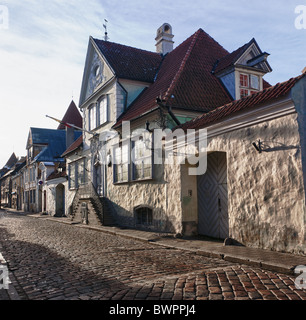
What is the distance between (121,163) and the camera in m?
17.2

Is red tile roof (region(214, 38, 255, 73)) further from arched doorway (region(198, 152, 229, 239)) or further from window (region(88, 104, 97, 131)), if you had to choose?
window (region(88, 104, 97, 131))

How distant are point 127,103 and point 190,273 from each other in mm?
12765

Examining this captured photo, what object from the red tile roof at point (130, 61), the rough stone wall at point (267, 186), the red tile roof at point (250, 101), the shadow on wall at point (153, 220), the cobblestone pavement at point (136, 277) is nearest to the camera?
the cobblestone pavement at point (136, 277)

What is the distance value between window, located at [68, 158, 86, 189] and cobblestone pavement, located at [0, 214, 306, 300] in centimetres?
1403

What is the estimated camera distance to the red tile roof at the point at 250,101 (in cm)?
788

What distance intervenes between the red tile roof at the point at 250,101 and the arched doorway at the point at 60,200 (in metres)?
21.2

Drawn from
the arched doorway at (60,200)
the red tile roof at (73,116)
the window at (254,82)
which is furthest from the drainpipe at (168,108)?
the red tile roof at (73,116)

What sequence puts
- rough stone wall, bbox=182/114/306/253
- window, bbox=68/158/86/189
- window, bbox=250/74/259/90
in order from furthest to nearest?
window, bbox=68/158/86/189
window, bbox=250/74/259/90
rough stone wall, bbox=182/114/306/253

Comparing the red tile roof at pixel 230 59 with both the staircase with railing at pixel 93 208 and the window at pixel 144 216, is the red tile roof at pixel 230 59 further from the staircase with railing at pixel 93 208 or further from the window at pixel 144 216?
the staircase with railing at pixel 93 208

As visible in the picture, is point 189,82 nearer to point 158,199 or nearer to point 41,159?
point 158,199

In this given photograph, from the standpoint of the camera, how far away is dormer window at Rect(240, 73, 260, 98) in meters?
15.0

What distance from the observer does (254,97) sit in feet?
29.0

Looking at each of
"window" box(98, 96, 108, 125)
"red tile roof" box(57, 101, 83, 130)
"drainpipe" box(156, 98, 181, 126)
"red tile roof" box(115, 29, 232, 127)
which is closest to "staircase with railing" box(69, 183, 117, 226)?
"window" box(98, 96, 108, 125)

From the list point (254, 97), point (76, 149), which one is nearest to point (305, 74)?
point (254, 97)
